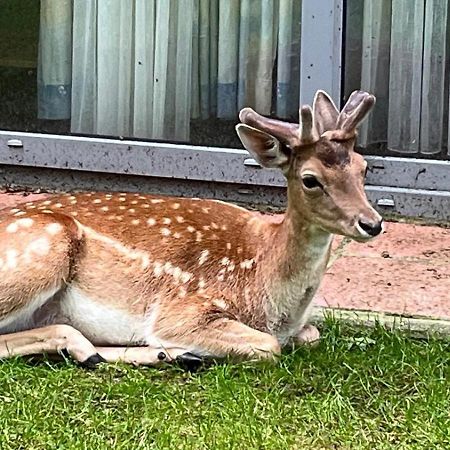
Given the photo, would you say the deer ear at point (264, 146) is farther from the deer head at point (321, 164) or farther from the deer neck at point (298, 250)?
the deer neck at point (298, 250)

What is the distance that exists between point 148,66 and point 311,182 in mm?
2665

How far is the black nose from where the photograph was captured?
17.0 feet

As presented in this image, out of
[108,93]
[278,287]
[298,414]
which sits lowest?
[298,414]

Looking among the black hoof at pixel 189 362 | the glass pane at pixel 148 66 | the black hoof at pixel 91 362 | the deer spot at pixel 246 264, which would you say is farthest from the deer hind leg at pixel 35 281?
the glass pane at pixel 148 66

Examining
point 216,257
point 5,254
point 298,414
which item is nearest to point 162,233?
point 216,257

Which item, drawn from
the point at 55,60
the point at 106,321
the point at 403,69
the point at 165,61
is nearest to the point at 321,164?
the point at 106,321

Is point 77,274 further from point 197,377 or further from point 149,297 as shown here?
point 197,377

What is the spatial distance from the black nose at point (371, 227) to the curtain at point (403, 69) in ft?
7.97

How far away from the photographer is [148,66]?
7.82m

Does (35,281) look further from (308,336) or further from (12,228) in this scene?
(308,336)

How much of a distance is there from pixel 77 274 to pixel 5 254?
12.4 inches

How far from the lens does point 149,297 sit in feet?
18.7

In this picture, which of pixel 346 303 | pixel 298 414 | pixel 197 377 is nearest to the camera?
pixel 298 414

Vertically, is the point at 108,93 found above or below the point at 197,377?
above
